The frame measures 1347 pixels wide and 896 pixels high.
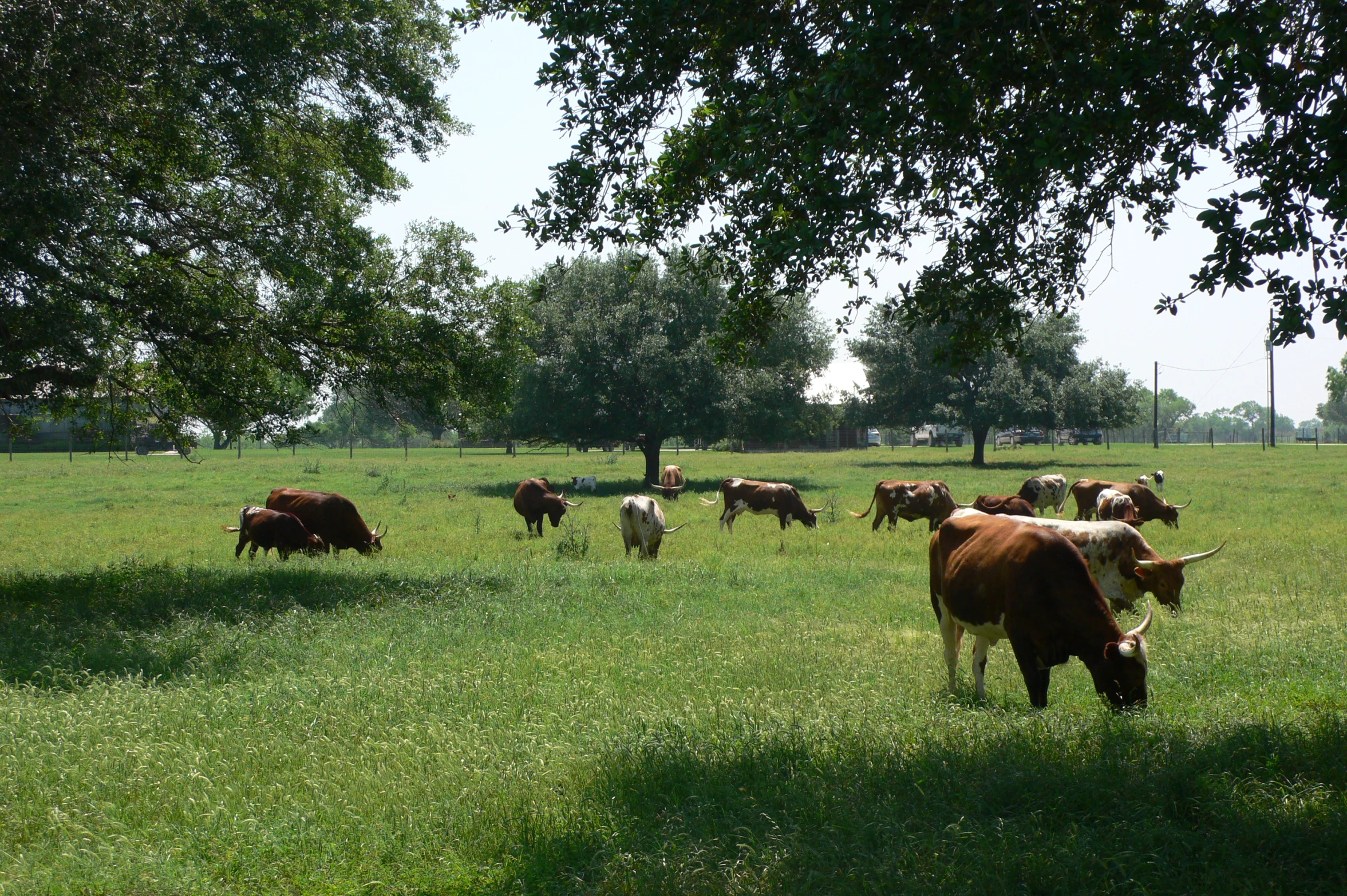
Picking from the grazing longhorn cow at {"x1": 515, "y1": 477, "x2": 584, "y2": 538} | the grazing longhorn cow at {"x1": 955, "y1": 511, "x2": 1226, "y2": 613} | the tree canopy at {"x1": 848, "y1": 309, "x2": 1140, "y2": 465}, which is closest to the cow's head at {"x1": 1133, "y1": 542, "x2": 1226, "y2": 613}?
the grazing longhorn cow at {"x1": 955, "y1": 511, "x2": 1226, "y2": 613}

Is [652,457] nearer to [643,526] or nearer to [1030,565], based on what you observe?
[643,526]

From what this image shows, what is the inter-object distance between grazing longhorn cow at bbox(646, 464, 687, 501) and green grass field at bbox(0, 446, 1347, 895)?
52.1 ft

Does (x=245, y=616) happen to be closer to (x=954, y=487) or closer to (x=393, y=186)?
(x=393, y=186)

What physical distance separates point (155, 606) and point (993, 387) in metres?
46.3

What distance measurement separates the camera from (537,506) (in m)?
21.8

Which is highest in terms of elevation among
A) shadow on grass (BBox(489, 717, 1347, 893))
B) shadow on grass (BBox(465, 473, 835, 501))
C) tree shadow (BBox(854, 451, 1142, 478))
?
tree shadow (BBox(854, 451, 1142, 478))

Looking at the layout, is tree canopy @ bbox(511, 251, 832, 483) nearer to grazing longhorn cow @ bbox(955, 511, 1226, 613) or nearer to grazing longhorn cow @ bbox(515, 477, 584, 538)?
grazing longhorn cow @ bbox(515, 477, 584, 538)

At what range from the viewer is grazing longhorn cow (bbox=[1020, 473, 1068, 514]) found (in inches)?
950

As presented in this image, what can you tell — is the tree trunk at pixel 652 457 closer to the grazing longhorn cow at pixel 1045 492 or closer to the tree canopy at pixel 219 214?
the grazing longhorn cow at pixel 1045 492

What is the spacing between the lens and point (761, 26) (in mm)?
7266

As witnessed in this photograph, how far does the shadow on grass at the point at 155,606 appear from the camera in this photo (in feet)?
28.9

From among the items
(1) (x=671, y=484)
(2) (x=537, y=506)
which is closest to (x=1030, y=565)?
(2) (x=537, y=506)

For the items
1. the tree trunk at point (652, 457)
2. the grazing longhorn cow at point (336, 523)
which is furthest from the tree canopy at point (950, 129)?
the tree trunk at point (652, 457)

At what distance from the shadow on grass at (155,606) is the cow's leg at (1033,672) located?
22.4ft
